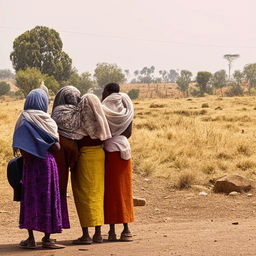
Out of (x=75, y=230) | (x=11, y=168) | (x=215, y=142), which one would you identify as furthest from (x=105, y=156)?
(x=215, y=142)

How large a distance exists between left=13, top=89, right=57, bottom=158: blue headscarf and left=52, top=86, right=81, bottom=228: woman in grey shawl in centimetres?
30

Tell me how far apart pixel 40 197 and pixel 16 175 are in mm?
397

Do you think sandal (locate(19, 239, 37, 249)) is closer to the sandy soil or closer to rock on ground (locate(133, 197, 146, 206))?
the sandy soil

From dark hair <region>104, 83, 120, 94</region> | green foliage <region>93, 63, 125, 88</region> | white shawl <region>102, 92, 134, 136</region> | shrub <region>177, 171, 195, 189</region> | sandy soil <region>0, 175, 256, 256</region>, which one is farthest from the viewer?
green foliage <region>93, 63, 125, 88</region>

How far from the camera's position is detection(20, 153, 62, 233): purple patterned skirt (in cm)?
700

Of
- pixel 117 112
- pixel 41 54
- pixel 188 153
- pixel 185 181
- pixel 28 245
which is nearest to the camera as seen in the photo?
pixel 28 245

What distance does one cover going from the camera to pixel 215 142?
1950 centimetres

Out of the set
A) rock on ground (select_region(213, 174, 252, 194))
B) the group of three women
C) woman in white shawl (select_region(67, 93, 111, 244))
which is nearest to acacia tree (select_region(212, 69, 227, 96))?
rock on ground (select_region(213, 174, 252, 194))

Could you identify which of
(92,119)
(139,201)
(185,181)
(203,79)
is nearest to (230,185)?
(185,181)

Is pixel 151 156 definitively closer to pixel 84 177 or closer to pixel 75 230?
pixel 75 230

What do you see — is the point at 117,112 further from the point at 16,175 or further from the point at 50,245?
the point at 50,245

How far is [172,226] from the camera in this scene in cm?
952

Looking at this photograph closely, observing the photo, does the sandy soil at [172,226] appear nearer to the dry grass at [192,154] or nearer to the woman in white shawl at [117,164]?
the woman in white shawl at [117,164]

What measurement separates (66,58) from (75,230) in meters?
60.3
